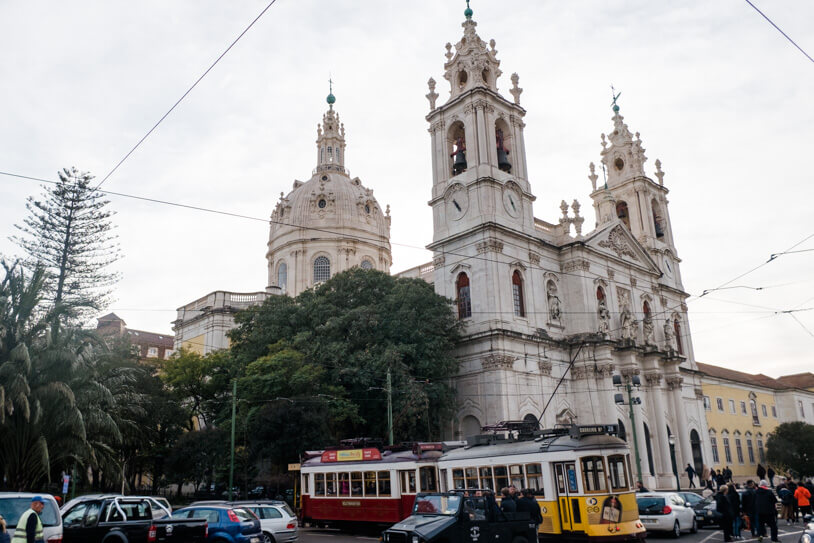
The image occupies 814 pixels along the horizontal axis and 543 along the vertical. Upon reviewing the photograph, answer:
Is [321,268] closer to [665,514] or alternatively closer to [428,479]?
[428,479]

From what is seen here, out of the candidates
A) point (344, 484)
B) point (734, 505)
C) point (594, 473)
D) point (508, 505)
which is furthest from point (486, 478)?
point (734, 505)

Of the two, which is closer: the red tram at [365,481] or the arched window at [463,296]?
the red tram at [365,481]

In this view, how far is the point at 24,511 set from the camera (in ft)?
39.2

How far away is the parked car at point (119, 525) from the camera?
13516 millimetres

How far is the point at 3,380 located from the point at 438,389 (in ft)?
61.3

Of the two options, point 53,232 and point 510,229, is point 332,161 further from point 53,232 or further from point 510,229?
point 53,232

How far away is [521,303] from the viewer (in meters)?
38.2

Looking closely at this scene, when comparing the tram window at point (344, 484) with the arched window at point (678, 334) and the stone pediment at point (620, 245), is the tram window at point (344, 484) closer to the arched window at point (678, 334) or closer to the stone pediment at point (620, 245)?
the stone pediment at point (620, 245)

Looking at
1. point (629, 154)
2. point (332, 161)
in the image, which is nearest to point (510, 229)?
point (629, 154)

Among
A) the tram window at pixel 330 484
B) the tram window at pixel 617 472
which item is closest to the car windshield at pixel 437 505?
the tram window at pixel 617 472

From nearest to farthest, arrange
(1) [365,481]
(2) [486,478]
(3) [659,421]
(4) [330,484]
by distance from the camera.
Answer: (2) [486,478], (1) [365,481], (4) [330,484], (3) [659,421]

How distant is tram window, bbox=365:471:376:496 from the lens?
2075 cm

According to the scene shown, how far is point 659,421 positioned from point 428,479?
86.9ft

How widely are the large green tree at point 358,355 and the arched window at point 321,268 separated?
19539mm
